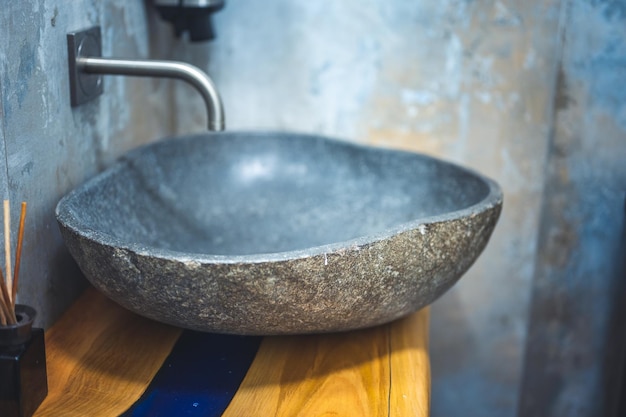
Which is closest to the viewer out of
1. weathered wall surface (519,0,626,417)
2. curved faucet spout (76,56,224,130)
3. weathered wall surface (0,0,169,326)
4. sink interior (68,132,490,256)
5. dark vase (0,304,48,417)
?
dark vase (0,304,48,417)

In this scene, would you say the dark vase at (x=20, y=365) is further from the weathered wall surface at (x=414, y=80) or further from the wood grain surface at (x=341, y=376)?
the weathered wall surface at (x=414, y=80)

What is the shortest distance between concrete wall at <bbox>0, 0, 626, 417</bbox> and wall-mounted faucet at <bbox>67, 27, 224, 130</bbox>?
6.1 inches

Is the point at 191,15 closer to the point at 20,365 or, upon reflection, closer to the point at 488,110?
the point at 488,110

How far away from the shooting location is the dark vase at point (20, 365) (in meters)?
0.69

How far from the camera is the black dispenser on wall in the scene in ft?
3.82

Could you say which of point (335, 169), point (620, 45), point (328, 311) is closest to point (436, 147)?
point (335, 169)

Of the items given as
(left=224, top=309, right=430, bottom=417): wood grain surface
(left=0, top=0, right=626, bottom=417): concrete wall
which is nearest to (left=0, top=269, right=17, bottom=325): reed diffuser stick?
(left=224, top=309, right=430, bottom=417): wood grain surface

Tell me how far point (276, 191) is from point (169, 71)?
319mm

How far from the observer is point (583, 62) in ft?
4.07

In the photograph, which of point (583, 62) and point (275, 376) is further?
point (583, 62)

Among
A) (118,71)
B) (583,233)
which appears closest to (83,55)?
(118,71)

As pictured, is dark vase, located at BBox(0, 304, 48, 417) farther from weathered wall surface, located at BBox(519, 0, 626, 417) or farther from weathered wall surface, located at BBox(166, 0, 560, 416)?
weathered wall surface, located at BBox(519, 0, 626, 417)

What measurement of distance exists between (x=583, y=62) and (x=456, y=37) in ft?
0.67

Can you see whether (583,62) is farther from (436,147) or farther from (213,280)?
(213,280)
